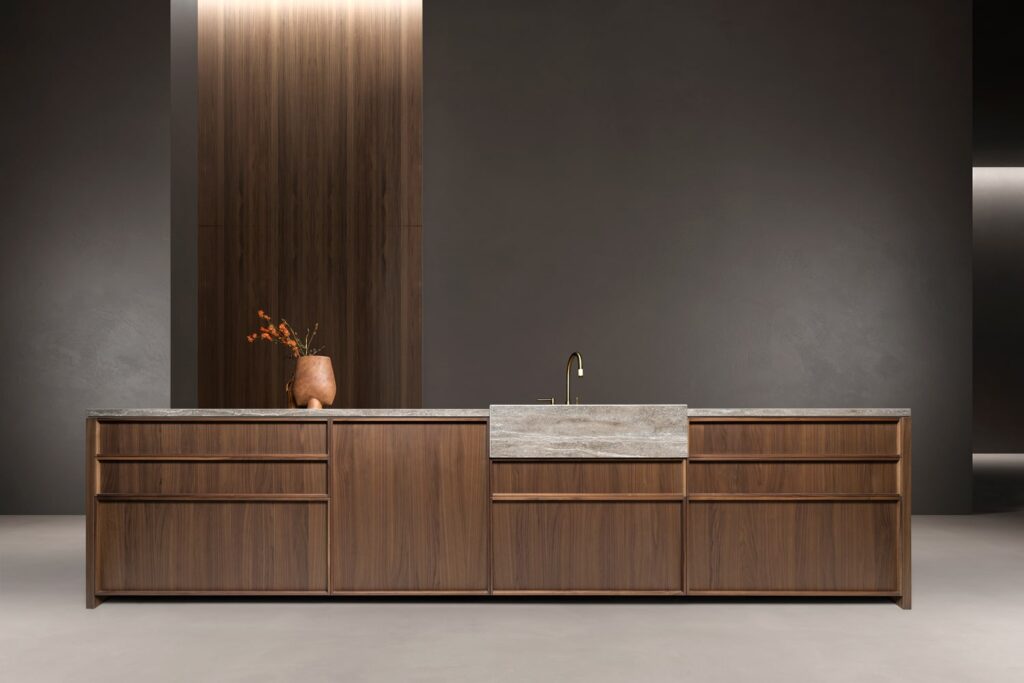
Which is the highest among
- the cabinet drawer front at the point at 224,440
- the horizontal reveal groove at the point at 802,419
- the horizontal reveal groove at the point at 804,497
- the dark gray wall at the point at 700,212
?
the dark gray wall at the point at 700,212

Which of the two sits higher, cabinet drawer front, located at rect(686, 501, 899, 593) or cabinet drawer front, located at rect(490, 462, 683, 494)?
cabinet drawer front, located at rect(490, 462, 683, 494)

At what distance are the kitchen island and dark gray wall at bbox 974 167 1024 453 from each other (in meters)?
10.2

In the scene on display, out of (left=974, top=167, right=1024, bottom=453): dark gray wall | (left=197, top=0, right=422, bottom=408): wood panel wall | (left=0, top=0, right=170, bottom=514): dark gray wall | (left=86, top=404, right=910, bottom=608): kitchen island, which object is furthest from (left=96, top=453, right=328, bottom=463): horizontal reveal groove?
(left=974, top=167, right=1024, bottom=453): dark gray wall

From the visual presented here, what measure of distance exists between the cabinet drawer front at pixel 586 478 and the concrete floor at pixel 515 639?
0.47 m

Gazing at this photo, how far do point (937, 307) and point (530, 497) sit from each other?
384 cm

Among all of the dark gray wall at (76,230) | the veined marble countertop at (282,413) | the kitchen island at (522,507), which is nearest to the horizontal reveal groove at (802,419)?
the kitchen island at (522,507)

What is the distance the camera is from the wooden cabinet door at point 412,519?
12.4ft

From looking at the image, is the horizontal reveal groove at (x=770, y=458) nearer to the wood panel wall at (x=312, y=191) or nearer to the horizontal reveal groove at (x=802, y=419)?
the horizontal reveal groove at (x=802, y=419)

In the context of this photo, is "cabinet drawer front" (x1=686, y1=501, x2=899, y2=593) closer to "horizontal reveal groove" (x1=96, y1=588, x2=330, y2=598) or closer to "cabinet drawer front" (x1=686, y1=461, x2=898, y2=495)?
"cabinet drawer front" (x1=686, y1=461, x2=898, y2=495)

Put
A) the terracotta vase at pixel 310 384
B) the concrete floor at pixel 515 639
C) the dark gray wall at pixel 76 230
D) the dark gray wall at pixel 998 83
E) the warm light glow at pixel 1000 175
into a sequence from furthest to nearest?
the warm light glow at pixel 1000 175 → the dark gray wall at pixel 998 83 → the dark gray wall at pixel 76 230 → the terracotta vase at pixel 310 384 → the concrete floor at pixel 515 639

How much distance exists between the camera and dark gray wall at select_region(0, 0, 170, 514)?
21.2ft

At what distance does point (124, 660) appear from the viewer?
10.0ft

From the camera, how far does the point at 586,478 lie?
377 cm

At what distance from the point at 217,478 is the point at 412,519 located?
0.81 m
